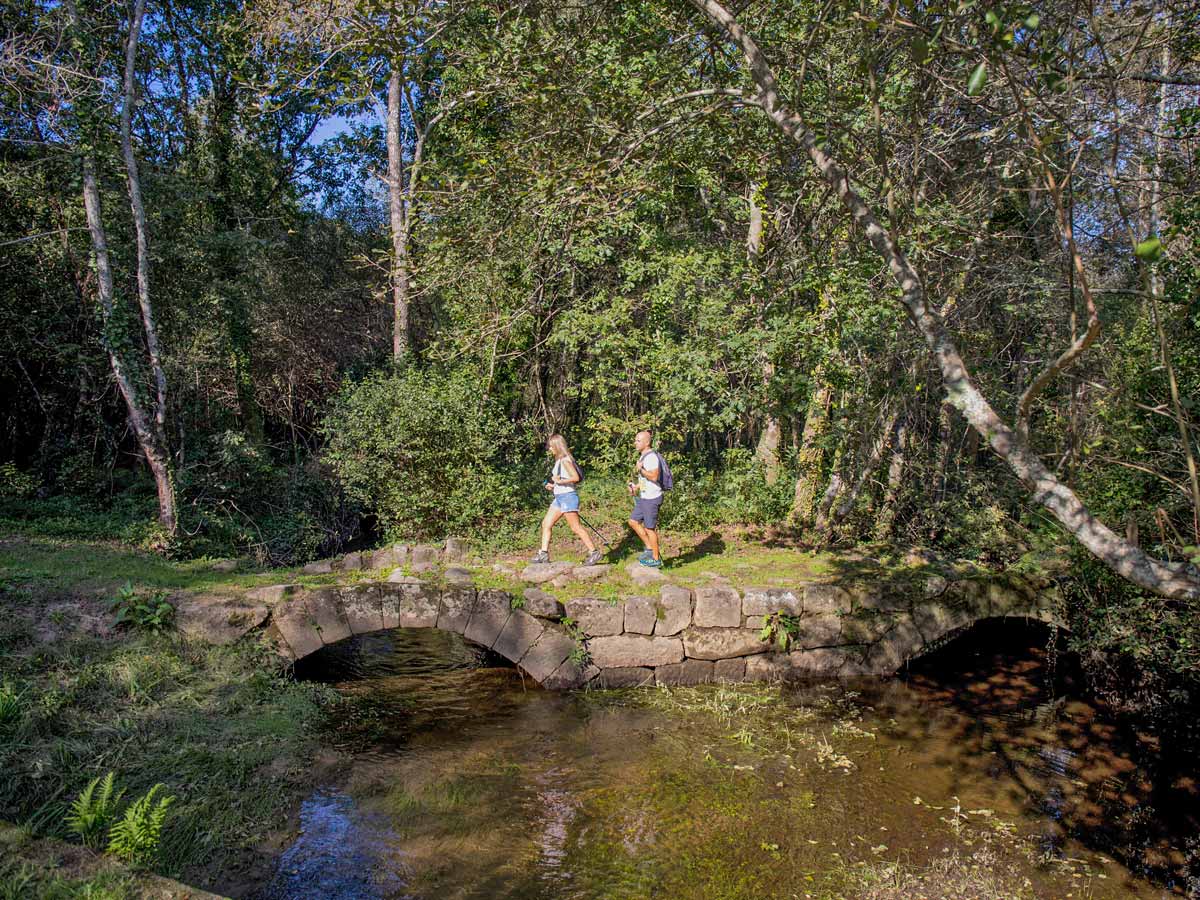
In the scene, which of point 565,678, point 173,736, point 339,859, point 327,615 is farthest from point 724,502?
point 173,736

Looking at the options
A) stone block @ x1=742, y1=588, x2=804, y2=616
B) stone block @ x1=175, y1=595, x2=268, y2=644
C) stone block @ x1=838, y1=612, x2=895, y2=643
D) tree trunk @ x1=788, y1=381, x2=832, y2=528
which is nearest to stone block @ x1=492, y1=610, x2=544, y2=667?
stone block @ x1=742, y1=588, x2=804, y2=616

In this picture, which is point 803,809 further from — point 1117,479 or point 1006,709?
point 1117,479

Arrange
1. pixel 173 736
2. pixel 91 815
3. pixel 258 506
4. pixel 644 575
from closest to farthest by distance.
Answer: pixel 91 815 → pixel 173 736 → pixel 644 575 → pixel 258 506

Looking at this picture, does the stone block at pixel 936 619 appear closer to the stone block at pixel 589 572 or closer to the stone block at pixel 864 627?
the stone block at pixel 864 627

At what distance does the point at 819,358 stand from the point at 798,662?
11.1 feet

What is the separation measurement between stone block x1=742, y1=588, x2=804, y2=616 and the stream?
2.58ft

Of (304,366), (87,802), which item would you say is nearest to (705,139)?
(87,802)

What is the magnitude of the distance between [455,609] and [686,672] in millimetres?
2520

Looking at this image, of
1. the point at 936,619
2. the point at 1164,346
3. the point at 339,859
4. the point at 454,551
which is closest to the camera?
the point at 1164,346

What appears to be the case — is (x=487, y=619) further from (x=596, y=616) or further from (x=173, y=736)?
(x=173, y=736)

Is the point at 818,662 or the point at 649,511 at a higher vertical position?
the point at 649,511

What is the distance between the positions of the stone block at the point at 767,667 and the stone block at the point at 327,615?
13.7 ft

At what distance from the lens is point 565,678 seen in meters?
7.71

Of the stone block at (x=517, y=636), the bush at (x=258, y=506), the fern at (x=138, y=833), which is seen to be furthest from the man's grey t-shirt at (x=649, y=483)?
the bush at (x=258, y=506)
